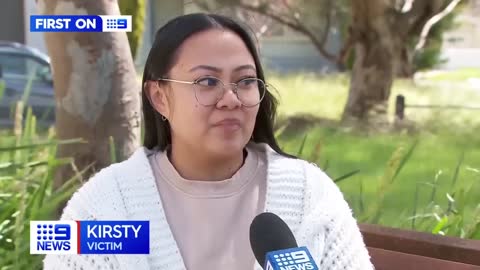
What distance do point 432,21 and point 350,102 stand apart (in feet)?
2.47

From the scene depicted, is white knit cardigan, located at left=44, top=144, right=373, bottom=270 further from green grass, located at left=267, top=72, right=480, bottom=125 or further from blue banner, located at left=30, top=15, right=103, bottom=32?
green grass, located at left=267, top=72, right=480, bottom=125

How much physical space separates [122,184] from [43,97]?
1.81m

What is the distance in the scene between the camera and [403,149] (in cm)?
274

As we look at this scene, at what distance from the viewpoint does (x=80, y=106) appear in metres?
2.60

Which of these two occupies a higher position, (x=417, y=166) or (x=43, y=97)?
(x=43, y=97)

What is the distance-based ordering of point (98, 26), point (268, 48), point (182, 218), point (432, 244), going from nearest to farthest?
point (182, 218) → point (432, 244) → point (98, 26) → point (268, 48)

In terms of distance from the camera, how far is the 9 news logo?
1396mm

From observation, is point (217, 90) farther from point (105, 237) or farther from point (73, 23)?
point (73, 23)

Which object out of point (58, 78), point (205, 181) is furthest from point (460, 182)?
point (205, 181)

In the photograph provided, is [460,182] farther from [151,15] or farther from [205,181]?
[205,181]

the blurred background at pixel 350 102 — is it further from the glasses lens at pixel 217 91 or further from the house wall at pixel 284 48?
the glasses lens at pixel 217 91

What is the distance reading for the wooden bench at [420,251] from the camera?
5.74 feet

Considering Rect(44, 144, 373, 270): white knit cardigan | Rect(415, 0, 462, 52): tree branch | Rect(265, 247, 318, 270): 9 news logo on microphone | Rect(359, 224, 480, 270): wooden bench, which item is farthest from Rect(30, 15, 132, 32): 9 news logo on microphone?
Rect(415, 0, 462, 52): tree branch

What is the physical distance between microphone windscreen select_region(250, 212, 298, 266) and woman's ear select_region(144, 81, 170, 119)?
12.8 inches
